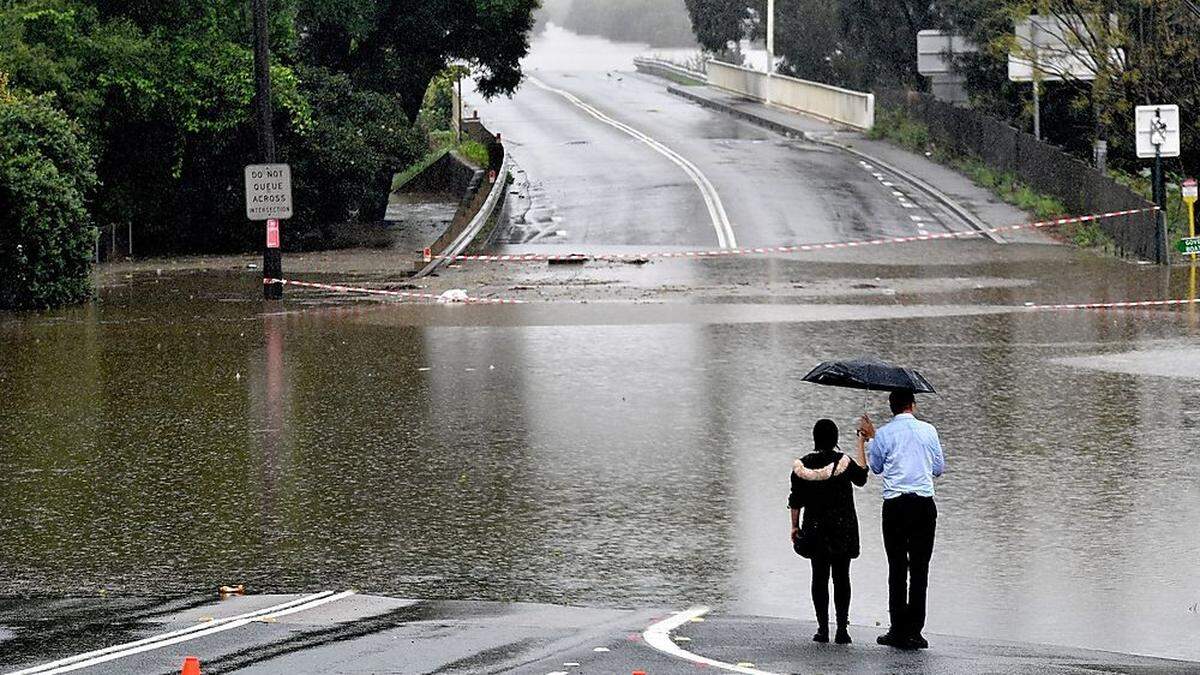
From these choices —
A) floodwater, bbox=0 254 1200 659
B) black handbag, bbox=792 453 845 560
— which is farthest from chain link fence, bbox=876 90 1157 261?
black handbag, bbox=792 453 845 560

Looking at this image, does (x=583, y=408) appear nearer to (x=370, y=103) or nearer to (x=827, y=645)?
(x=827, y=645)

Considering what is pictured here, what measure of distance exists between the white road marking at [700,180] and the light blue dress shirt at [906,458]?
25.8m

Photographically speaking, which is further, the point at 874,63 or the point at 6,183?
the point at 874,63

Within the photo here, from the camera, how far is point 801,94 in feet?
208

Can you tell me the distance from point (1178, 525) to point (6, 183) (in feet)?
66.8

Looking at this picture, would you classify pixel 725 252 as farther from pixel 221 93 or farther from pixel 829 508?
pixel 829 508

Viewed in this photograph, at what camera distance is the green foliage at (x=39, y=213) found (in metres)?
27.9

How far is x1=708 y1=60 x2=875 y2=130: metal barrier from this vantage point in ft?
187

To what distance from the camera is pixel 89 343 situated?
24000 millimetres

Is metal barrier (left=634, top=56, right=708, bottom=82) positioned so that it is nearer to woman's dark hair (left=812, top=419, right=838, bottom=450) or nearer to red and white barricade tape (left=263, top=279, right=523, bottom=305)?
red and white barricade tape (left=263, top=279, right=523, bottom=305)

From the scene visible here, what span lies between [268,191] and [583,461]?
16.2 metres

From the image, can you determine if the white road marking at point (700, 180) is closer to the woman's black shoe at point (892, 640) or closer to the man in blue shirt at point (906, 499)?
the man in blue shirt at point (906, 499)

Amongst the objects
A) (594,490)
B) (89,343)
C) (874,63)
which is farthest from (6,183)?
(874,63)

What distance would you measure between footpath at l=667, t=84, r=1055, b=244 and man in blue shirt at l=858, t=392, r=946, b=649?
27347 mm
